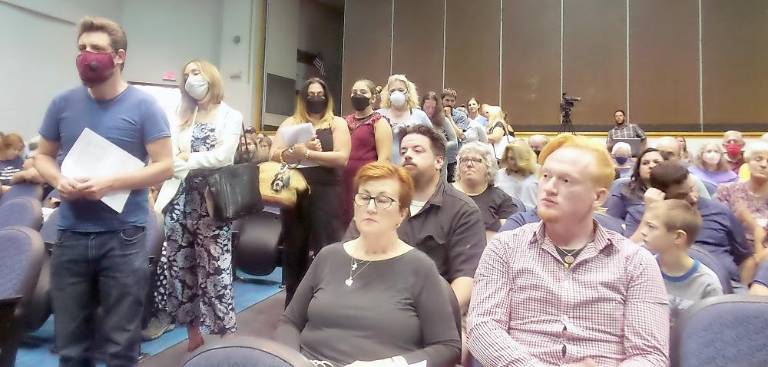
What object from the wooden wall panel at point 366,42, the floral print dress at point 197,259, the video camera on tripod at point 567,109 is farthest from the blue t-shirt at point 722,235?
the wooden wall panel at point 366,42

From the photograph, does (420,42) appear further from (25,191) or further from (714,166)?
(25,191)

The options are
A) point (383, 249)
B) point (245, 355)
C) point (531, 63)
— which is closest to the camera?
point (245, 355)

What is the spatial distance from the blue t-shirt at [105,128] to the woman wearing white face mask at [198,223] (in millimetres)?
634

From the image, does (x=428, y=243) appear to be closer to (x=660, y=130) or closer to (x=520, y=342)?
(x=520, y=342)

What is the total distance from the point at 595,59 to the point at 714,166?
501cm

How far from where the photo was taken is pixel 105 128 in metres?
1.77

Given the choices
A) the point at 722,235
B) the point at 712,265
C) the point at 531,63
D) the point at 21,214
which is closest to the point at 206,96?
the point at 21,214

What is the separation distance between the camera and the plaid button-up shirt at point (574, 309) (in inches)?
53.6

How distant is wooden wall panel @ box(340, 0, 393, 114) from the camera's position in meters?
10.3

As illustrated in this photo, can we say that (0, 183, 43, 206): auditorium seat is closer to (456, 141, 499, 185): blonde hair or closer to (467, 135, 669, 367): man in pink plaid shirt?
(456, 141, 499, 185): blonde hair

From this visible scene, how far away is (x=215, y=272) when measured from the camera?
2.53 meters

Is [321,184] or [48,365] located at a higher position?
[321,184]

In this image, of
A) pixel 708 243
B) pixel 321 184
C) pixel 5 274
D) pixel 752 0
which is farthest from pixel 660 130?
pixel 5 274

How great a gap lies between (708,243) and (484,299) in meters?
1.61
